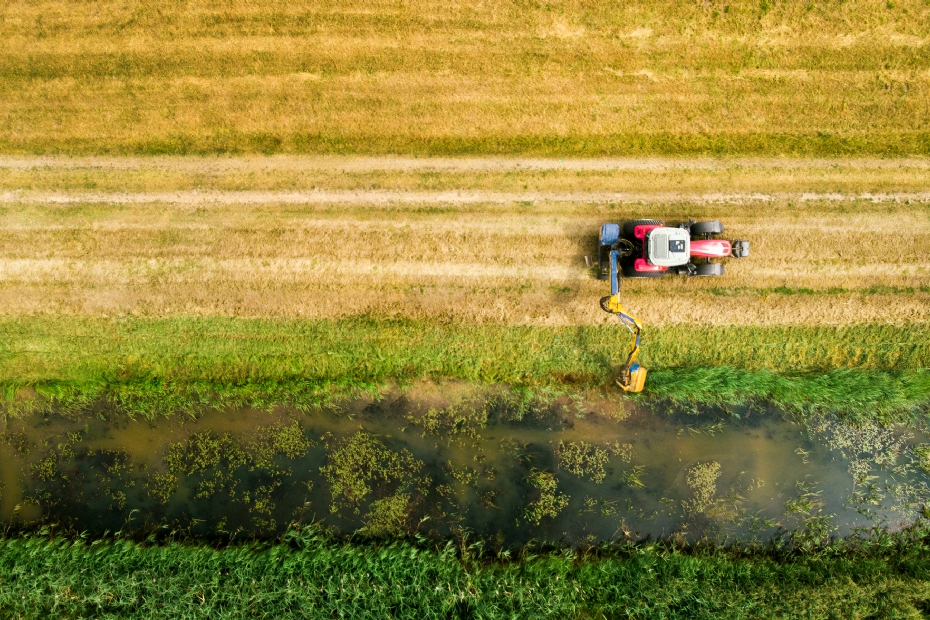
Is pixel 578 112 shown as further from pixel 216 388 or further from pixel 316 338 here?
pixel 216 388

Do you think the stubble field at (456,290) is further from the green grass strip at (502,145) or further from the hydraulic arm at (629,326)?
the hydraulic arm at (629,326)

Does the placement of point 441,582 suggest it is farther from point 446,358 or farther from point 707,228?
point 707,228

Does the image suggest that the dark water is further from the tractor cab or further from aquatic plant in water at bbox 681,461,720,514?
the tractor cab

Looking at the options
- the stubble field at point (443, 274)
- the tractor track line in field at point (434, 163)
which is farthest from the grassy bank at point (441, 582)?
the tractor track line in field at point (434, 163)

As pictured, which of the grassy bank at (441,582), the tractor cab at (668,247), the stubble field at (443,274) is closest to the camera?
the tractor cab at (668,247)

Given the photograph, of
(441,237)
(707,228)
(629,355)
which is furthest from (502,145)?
(629,355)

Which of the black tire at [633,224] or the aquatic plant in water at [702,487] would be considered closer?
the black tire at [633,224]

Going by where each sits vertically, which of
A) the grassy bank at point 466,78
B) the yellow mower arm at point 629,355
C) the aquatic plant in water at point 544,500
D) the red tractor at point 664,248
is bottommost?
the aquatic plant in water at point 544,500
